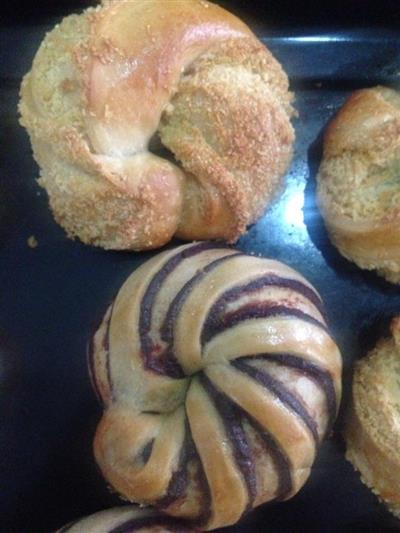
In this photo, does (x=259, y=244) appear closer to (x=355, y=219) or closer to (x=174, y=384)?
(x=355, y=219)

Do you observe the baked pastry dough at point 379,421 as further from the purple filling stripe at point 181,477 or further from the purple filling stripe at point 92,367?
the purple filling stripe at point 92,367

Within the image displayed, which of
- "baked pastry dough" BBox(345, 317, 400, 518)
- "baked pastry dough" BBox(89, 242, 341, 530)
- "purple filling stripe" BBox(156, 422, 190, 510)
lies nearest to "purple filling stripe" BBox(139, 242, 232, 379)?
"baked pastry dough" BBox(89, 242, 341, 530)

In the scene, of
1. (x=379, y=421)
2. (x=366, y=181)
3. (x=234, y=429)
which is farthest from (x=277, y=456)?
(x=366, y=181)

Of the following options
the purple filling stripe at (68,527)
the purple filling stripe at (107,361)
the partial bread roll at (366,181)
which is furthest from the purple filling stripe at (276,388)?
the purple filling stripe at (68,527)

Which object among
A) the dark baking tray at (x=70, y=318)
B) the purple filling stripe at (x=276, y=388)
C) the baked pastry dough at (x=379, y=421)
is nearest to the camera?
the purple filling stripe at (x=276, y=388)

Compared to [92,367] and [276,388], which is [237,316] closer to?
[276,388]

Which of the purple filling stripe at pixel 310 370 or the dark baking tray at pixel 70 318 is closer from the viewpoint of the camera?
the purple filling stripe at pixel 310 370

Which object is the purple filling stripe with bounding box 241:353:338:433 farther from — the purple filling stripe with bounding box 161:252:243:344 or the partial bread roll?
the partial bread roll
